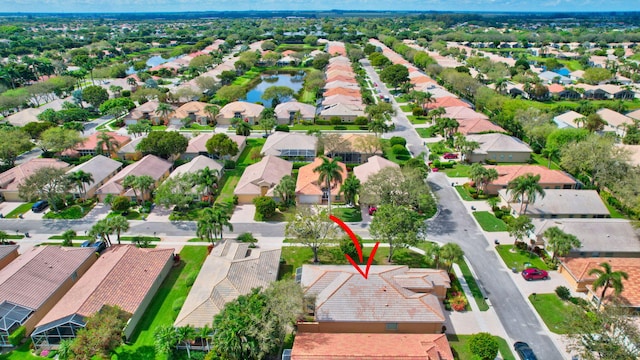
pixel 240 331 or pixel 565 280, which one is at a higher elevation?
pixel 240 331

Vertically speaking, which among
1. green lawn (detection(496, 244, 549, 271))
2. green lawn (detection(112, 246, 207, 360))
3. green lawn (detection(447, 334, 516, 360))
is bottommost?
green lawn (detection(112, 246, 207, 360))

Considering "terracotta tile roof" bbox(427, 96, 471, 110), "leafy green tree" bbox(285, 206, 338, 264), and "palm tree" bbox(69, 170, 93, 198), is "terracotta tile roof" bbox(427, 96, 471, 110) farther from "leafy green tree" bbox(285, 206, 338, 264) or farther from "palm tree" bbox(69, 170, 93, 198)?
"palm tree" bbox(69, 170, 93, 198)

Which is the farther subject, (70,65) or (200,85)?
(70,65)

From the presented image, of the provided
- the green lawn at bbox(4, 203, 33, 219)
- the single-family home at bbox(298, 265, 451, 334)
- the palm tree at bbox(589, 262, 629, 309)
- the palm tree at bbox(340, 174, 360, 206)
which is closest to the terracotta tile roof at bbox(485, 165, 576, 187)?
the palm tree at bbox(340, 174, 360, 206)

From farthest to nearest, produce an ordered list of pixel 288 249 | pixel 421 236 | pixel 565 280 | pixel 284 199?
pixel 284 199 < pixel 288 249 < pixel 421 236 < pixel 565 280

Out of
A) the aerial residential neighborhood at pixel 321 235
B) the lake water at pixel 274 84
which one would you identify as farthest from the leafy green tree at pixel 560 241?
the lake water at pixel 274 84

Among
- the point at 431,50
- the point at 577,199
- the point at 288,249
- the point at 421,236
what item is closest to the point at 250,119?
the point at 288,249

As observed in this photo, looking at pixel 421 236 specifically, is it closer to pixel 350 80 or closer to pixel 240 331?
pixel 240 331
